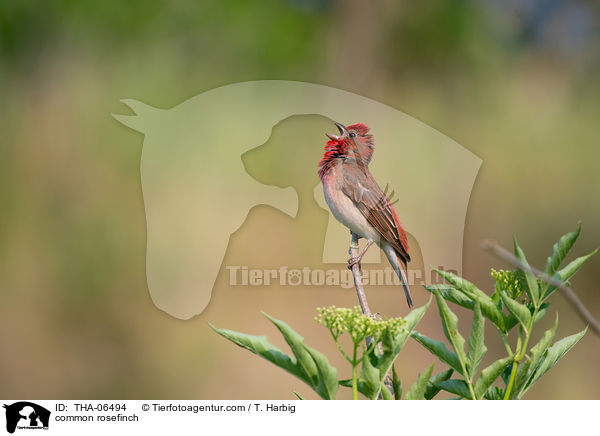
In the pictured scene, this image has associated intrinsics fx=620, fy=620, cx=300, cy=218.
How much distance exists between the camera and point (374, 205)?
44.1 inches

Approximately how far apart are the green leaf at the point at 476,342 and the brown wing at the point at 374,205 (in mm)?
598

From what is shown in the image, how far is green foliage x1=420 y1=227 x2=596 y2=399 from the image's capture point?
1.52ft

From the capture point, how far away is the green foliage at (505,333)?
46 cm

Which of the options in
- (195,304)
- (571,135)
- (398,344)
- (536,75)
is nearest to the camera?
(398,344)

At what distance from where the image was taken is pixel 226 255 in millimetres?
2426

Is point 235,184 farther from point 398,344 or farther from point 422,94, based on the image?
point 398,344

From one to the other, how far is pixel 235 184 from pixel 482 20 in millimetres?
1549

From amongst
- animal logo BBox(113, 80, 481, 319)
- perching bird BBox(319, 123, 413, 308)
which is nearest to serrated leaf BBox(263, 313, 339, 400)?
perching bird BBox(319, 123, 413, 308)

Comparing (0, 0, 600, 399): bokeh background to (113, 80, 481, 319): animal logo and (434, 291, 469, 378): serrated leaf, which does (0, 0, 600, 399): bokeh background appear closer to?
(113, 80, 481, 319): animal logo

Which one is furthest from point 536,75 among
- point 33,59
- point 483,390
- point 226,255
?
point 483,390

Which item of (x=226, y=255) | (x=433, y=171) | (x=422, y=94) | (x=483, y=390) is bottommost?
(x=483, y=390)
